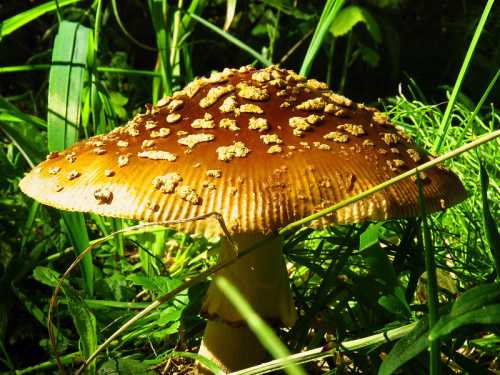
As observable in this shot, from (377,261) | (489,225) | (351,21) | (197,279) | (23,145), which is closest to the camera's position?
(489,225)

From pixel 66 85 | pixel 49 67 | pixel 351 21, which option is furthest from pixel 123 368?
pixel 351 21

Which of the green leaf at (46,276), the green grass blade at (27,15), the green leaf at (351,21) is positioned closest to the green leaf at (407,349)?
the green leaf at (46,276)

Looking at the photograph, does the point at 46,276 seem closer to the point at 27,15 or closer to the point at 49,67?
the point at 49,67

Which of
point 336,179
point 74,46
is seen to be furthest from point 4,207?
point 336,179

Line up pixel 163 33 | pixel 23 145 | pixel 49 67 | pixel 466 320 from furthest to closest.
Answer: pixel 163 33, pixel 49 67, pixel 23 145, pixel 466 320

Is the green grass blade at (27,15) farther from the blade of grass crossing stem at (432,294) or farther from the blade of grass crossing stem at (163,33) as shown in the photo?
the blade of grass crossing stem at (432,294)

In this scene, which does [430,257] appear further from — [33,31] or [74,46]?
[33,31]
